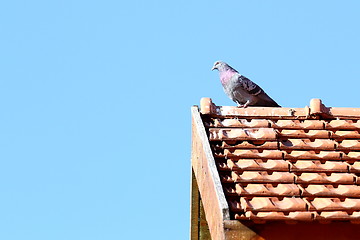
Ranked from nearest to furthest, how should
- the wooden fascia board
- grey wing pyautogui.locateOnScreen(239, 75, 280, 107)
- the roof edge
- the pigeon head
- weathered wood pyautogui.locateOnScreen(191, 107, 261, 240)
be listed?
weathered wood pyautogui.locateOnScreen(191, 107, 261, 240)
the wooden fascia board
the roof edge
grey wing pyautogui.locateOnScreen(239, 75, 280, 107)
the pigeon head

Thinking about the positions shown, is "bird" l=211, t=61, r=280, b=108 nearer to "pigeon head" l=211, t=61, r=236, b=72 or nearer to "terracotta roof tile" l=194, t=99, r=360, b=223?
"pigeon head" l=211, t=61, r=236, b=72

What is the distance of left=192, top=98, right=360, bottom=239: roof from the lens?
19.6 ft

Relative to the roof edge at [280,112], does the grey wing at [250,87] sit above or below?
above

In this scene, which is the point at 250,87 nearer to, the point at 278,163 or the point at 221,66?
the point at 221,66

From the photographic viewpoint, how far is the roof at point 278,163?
5988 millimetres

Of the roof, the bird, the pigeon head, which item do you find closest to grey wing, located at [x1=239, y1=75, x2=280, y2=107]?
the bird

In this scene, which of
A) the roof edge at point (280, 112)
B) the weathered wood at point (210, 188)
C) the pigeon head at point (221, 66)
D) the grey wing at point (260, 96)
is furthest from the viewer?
the pigeon head at point (221, 66)

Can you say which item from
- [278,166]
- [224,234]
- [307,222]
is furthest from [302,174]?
[224,234]

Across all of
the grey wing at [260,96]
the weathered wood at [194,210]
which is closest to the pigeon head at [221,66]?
the grey wing at [260,96]

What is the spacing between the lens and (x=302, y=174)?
657cm

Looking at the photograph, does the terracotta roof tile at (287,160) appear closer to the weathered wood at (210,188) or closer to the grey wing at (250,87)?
the weathered wood at (210,188)

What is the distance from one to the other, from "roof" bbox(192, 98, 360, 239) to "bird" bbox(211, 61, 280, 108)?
1345 mm

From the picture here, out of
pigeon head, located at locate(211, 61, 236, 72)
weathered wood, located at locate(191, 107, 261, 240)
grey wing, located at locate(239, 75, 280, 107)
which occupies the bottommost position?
weathered wood, located at locate(191, 107, 261, 240)

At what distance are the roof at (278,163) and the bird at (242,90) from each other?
1.35m
